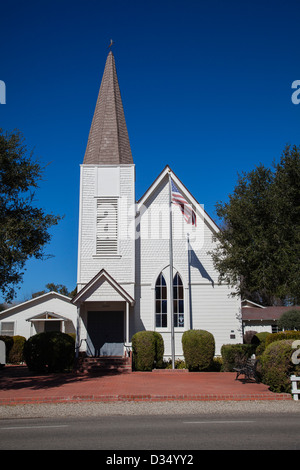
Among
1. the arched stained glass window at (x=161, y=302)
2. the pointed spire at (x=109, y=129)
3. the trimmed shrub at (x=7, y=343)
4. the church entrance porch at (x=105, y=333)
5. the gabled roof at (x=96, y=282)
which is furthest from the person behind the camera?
the trimmed shrub at (x=7, y=343)

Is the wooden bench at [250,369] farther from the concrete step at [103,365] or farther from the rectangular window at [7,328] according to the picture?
the rectangular window at [7,328]

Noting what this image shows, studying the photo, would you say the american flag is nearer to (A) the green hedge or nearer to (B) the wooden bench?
(A) the green hedge

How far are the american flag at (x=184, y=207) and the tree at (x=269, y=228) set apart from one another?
10.8 feet

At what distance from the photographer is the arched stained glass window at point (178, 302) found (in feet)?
71.3

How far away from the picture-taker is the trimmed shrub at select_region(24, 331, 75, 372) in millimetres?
17875

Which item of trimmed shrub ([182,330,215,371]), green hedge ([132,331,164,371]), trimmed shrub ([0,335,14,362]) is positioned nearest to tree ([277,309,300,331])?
trimmed shrub ([182,330,215,371])

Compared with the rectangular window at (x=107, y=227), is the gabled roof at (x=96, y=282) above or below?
below

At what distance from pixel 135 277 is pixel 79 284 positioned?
292 centimetres

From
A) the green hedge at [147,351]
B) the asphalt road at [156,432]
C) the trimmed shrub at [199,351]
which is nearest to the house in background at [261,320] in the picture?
the trimmed shrub at [199,351]

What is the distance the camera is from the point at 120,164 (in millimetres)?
22906

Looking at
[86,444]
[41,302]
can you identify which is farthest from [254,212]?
[41,302]

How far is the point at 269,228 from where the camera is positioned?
16.3 m

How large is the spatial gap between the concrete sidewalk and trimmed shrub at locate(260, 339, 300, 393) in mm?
388
